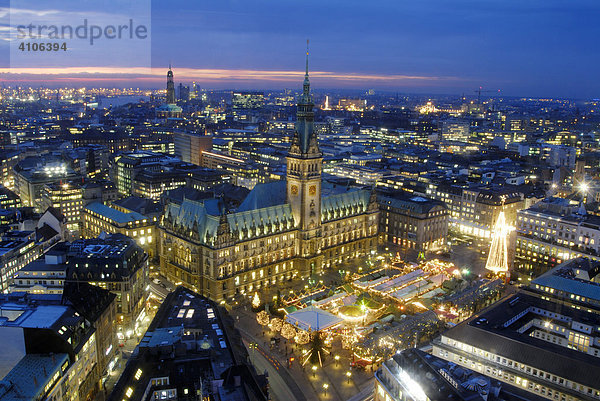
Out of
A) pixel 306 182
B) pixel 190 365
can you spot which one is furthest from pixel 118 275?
pixel 306 182

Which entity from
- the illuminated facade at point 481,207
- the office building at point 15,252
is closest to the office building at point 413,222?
the illuminated facade at point 481,207

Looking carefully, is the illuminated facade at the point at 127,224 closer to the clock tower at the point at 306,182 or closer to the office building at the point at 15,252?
the office building at the point at 15,252

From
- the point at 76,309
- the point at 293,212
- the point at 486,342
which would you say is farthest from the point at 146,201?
the point at 486,342

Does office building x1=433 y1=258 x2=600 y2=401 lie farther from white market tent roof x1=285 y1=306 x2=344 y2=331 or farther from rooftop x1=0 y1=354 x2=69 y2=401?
rooftop x1=0 y1=354 x2=69 y2=401

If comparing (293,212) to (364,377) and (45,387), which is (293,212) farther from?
(45,387)

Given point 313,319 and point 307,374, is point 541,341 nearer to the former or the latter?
point 307,374

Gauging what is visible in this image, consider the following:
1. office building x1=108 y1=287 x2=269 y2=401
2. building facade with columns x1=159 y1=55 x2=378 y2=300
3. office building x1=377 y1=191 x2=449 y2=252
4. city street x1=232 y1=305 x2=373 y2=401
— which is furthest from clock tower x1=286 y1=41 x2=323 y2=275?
office building x1=108 y1=287 x2=269 y2=401
